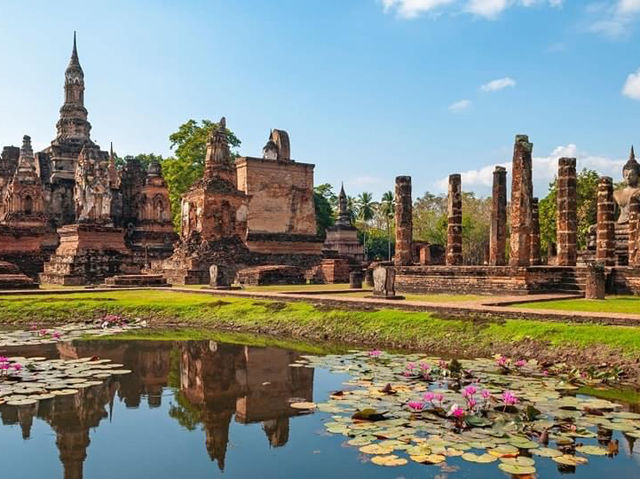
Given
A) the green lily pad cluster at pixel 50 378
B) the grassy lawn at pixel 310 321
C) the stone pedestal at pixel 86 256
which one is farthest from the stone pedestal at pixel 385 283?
the stone pedestal at pixel 86 256

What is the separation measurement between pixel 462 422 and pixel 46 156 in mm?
47633

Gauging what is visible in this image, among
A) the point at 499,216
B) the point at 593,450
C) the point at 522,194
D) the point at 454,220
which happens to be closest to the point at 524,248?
the point at 522,194

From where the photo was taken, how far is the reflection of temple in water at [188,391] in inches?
313

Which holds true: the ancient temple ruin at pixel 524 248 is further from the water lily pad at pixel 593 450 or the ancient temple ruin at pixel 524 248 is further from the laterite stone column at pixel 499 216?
the water lily pad at pixel 593 450

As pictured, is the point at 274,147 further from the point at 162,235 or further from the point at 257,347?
the point at 257,347

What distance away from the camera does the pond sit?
6.59 metres

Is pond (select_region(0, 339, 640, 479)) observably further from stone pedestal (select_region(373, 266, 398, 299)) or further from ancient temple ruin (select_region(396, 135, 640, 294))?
ancient temple ruin (select_region(396, 135, 640, 294))

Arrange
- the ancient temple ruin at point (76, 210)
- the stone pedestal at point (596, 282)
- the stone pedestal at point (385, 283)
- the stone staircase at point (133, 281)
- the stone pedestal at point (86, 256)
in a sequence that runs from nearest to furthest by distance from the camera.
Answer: the stone pedestal at point (385, 283) < the stone pedestal at point (596, 282) < the stone staircase at point (133, 281) < the stone pedestal at point (86, 256) < the ancient temple ruin at point (76, 210)

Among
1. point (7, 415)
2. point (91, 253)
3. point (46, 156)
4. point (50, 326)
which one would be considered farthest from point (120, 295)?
point (46, 156)

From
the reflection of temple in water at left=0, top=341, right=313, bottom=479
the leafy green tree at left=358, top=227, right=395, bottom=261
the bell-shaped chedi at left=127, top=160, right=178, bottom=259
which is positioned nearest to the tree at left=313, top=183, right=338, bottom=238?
the leafy green tree at left=358, top=227, right=395, bottom=261

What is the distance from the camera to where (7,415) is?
27.7ft

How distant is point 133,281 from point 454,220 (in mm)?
13558

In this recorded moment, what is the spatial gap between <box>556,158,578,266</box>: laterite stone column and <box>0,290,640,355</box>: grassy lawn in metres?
11.0

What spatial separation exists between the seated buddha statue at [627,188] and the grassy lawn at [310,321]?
21.0 m
